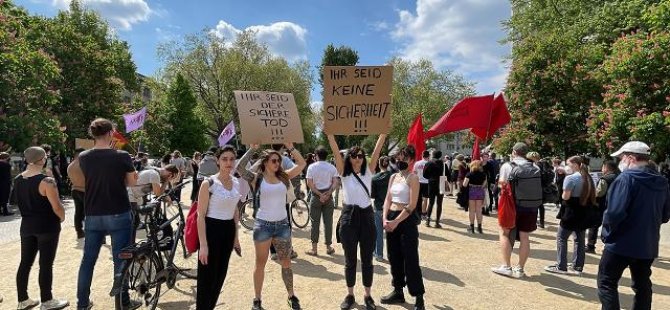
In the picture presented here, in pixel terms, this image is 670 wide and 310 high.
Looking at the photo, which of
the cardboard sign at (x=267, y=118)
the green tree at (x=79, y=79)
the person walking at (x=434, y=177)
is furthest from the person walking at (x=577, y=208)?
the green tree at (x=79, y=79)

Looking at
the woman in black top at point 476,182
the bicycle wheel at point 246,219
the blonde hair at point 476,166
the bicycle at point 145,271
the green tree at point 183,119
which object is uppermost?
the green tree at point 183,119

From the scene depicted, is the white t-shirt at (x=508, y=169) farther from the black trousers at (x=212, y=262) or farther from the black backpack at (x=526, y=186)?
the black trousers at (x=212, y=262)

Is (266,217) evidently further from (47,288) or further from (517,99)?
(517,99)

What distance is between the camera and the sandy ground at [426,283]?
220 inches

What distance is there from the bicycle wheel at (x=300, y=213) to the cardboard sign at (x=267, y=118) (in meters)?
4.77

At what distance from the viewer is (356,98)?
5.70m

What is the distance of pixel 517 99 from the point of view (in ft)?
64.1

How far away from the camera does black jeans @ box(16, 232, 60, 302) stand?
486 centimetres

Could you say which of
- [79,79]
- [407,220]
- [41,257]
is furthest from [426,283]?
[79,79]

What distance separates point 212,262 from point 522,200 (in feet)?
15.1

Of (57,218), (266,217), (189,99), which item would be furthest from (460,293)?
(189,99)

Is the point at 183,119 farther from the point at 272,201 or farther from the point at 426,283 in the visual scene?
the point at 272,201

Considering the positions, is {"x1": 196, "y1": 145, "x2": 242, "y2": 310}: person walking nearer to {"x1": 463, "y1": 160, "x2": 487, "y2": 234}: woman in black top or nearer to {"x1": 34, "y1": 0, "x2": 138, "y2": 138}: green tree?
{"x1": 463, "y1": 160, "x2": 487, "y2": 234}: woman in black top

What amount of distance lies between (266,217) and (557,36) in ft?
63.6
